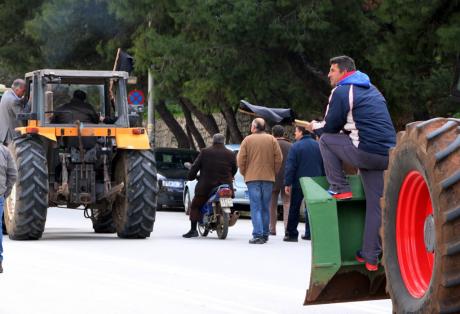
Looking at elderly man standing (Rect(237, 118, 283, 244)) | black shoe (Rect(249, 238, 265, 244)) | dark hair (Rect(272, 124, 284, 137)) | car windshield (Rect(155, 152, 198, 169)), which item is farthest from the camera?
car windshield (Rect(155, 152, 198, 169))

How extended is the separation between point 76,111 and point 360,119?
455 inches

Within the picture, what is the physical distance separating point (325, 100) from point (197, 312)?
2241cm

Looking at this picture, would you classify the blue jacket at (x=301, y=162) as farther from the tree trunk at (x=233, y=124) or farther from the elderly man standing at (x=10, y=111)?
the tree trunk at (x=233, y=124)

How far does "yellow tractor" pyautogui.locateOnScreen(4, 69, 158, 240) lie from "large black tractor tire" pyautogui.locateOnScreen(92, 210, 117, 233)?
0.35 metres

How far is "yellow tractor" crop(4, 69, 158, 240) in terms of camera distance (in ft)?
63.0

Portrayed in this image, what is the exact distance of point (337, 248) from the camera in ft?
27.3

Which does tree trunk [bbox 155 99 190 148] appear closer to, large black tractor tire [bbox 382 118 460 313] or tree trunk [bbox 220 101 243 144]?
tree trunk [bbox 220 101 243 144]

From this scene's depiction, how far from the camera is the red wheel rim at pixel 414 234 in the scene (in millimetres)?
7425

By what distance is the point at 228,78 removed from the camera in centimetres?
3228

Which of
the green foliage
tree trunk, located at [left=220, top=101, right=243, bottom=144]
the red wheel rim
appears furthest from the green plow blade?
tree trunk, located at [left=220, top=101, right=243, bottom=144]

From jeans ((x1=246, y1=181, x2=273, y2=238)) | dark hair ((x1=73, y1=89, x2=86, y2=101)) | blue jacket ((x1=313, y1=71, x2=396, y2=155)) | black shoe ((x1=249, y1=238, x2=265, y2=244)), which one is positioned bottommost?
black shoe ((x1=249, y1=238, x2=265, y2=244))

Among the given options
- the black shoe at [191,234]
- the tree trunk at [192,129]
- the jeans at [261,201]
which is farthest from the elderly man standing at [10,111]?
the tree trunk at [192,129]

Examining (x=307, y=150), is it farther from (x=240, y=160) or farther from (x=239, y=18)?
(x=239, y=18)

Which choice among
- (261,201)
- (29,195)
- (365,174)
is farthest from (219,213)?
(365,174)
